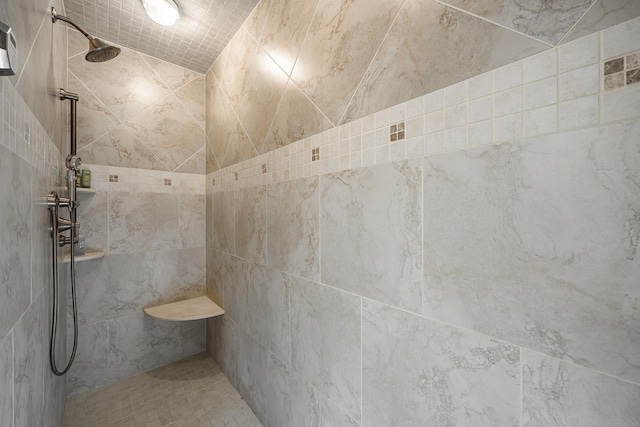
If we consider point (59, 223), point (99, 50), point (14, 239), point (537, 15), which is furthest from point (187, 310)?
point (537, 15)

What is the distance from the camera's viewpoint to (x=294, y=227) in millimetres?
1177

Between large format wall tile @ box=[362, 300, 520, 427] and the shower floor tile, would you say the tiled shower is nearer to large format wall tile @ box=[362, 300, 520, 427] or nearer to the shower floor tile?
large format wall tile @ box=[362, 300, 520, 427]

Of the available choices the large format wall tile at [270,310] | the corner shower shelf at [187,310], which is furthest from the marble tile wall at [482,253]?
the corner shower shelf at [187,310]

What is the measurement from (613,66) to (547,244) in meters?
0.32

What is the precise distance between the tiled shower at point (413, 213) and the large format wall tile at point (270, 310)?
13mm

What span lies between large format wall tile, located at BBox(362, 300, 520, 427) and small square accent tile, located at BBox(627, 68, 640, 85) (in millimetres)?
529

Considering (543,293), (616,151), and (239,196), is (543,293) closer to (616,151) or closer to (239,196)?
(616,151)

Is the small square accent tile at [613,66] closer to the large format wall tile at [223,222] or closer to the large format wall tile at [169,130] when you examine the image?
the large format wall tile at [223,222]

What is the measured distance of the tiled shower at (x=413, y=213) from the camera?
0.46 metres

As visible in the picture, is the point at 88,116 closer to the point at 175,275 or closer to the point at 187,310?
the point at 175,275

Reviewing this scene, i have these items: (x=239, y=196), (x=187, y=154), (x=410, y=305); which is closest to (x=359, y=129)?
(x=410, y=305)

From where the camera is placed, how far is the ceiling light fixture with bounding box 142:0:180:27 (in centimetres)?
136

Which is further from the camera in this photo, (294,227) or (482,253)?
(294,227)

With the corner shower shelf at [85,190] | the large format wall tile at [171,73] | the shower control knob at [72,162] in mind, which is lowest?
the corner shower shelf at [85,190]
